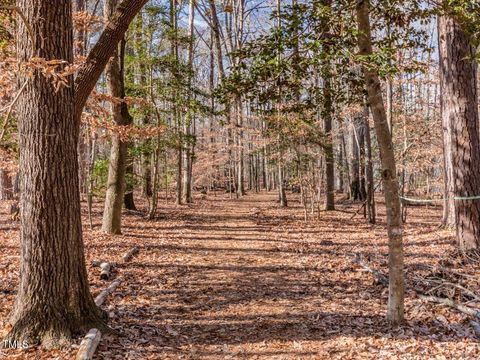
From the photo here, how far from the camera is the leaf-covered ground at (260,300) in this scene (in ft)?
14.1

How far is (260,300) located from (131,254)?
351 cm

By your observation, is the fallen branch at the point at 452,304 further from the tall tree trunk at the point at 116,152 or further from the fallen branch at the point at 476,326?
the tall tree trunk at the point at 116,152

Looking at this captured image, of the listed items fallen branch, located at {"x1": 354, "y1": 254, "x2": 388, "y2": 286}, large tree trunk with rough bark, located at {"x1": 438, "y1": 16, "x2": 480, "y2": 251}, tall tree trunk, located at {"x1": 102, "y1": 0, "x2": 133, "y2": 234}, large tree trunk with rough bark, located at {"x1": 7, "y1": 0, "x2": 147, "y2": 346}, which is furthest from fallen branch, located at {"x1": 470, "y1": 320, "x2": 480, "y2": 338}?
tall tree trunk, located at {"x1": 102, "y1": 0, "x2": 133, "y2": 234}

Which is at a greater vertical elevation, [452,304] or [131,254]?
[131,254]

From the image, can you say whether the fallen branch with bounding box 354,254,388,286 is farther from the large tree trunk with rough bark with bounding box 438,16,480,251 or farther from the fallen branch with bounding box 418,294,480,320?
the large tree trunk with rough bark with bounding box 438,16,480,251

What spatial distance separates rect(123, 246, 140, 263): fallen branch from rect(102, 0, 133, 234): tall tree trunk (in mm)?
1806

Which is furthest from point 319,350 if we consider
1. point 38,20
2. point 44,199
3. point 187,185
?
point 187,185

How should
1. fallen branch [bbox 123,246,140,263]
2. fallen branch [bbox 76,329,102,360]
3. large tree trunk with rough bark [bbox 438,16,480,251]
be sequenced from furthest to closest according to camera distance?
fallen branch [bbox 123,246,140,263] → large tree trunk with rough bark [bbox 438,16,480,251] → fallen branch [bbox 76,329,102,360]

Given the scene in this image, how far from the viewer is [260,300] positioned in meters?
5.90

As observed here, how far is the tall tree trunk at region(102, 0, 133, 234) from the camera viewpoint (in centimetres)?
1000

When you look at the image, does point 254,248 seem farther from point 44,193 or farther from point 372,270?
point 44,193

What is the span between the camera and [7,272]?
21.3ft

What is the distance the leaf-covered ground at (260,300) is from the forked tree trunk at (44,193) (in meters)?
0.36

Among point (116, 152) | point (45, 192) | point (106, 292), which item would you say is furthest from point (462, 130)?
point (116, 152)
